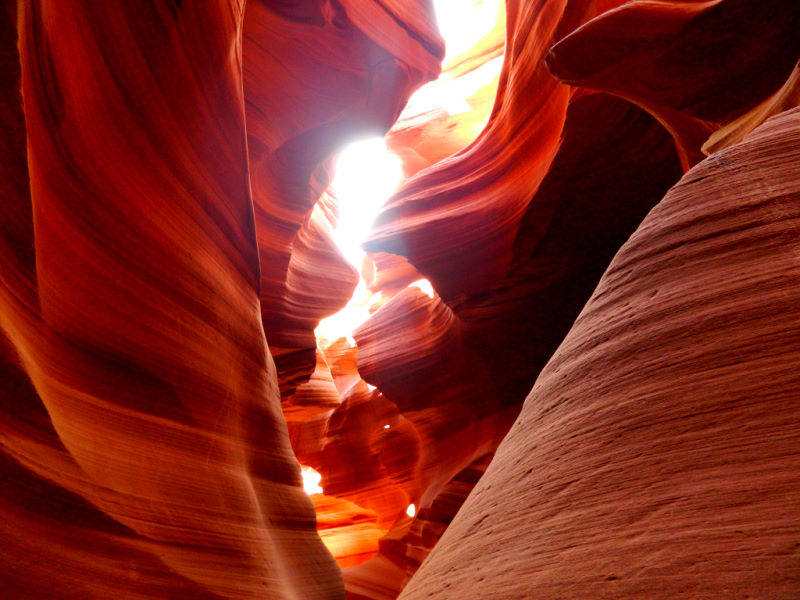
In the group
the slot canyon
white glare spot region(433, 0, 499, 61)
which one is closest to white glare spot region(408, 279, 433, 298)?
the slot canyon

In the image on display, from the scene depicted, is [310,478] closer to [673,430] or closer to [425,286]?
[425,286]

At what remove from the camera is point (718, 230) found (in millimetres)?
1345

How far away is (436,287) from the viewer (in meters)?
6.43

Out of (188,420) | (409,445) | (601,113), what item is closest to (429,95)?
(409,445)

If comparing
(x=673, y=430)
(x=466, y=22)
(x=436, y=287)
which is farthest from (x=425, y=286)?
(x=673, y=430)

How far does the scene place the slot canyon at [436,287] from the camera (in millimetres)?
1035

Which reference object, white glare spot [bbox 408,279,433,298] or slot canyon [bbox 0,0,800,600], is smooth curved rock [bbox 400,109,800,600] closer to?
slot canyon [bbox 0,0,800,600]

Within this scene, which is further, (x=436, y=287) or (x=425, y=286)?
(x=425, y=286)

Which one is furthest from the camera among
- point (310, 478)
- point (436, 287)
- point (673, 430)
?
point (310, 478)

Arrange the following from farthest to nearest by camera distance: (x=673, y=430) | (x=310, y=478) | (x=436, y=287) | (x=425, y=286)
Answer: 1. (x=310, y=478)
2. (x=425, y=286)
3. (x=436, y=287)
4. (x=673, y=430)

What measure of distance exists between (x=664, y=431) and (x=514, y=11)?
594 centimetres

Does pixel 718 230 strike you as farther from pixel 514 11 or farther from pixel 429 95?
pixel 429 95

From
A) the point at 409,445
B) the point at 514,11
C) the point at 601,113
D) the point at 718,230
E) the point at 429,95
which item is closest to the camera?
the point at 718,230

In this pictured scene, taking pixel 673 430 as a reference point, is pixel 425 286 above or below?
above
